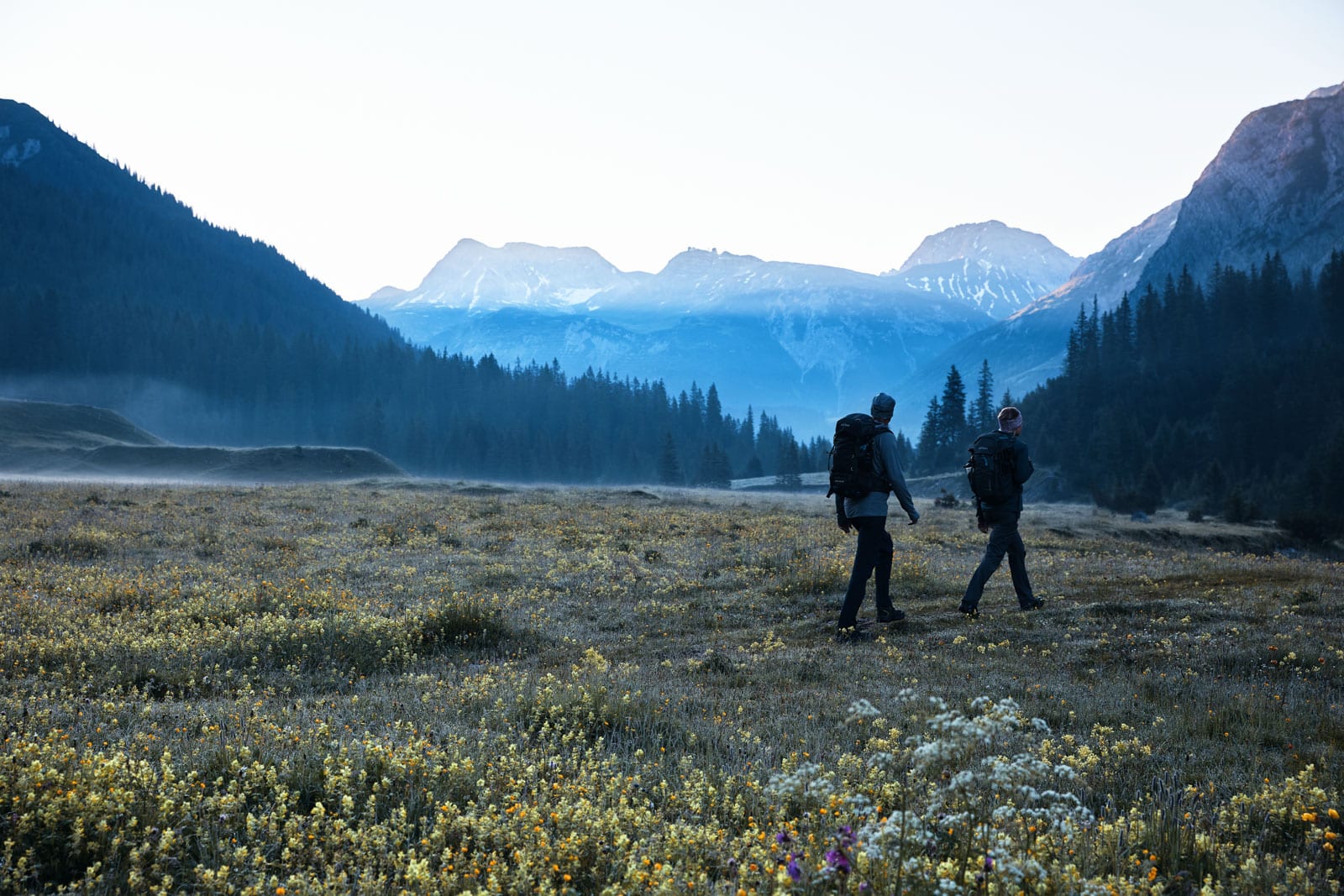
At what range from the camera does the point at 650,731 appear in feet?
22.1

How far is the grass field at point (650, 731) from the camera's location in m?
3.95

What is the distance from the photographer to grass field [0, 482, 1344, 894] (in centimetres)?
395

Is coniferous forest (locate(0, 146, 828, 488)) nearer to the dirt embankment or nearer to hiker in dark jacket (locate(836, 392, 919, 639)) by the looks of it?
the dirt embankment

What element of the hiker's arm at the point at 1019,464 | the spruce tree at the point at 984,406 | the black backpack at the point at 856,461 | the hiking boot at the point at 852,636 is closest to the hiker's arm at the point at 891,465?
the black backpack at the point at 856,461

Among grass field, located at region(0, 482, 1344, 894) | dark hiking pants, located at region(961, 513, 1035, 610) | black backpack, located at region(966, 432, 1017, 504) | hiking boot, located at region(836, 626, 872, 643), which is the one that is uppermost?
black backpack, located at region(966, 432, 1017, 504)

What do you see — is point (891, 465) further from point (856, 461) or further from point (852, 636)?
point (852, 636)

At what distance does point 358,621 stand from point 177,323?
18058 cm

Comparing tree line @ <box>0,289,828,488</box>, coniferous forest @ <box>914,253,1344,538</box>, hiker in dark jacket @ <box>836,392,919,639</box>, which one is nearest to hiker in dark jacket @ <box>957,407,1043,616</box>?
hiker in dark jacket @ <box>836,392,919,639</box>

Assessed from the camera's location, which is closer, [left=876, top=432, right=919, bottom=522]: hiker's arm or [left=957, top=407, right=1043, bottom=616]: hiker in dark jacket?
[left=876, top=432, right=919, bottom=522]: hiker's arm

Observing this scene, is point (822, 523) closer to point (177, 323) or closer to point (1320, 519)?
point (1320, 519)

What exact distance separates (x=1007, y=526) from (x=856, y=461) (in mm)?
3166

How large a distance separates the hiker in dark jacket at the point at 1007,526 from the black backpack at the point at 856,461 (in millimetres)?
2302

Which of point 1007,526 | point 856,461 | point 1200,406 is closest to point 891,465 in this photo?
point 856,461

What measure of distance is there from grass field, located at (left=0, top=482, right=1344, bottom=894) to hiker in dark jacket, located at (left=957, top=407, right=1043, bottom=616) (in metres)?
0.63
